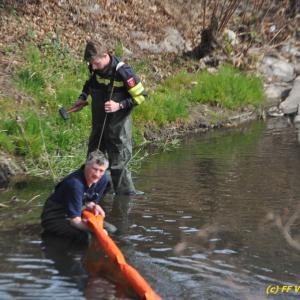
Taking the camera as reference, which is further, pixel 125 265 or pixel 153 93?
pixel 153 93

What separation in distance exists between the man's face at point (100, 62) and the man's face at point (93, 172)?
1862 millimetres

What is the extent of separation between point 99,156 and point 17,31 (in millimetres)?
8368

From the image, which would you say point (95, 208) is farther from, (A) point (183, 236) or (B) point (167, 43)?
(B) point (167, 43)

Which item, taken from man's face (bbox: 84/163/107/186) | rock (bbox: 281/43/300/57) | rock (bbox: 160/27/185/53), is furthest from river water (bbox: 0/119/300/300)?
rock (bbox: 281/43/300/57)

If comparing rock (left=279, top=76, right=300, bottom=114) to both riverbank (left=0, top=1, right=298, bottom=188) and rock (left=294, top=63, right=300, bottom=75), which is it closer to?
riverbank (left=0, top=1, right=298, bottom=188)

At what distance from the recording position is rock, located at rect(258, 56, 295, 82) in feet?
60.4

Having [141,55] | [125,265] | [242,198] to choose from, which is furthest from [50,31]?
[125,265]

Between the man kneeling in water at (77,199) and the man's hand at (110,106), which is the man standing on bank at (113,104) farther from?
the man kneeling in water at (77,199)

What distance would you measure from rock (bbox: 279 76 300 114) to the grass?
54cm

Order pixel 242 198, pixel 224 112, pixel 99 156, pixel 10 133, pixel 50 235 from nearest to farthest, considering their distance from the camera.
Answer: pixel 99 156 → pixel 50 235 → pixel 242 198 → pixel 10 133 → pixel 224 112

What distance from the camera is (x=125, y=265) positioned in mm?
6582

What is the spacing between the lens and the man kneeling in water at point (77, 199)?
718 centimetres

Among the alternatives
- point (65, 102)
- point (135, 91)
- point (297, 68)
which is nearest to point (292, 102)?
point (297, 68)

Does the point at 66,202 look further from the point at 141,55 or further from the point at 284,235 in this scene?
the point at 141,55
